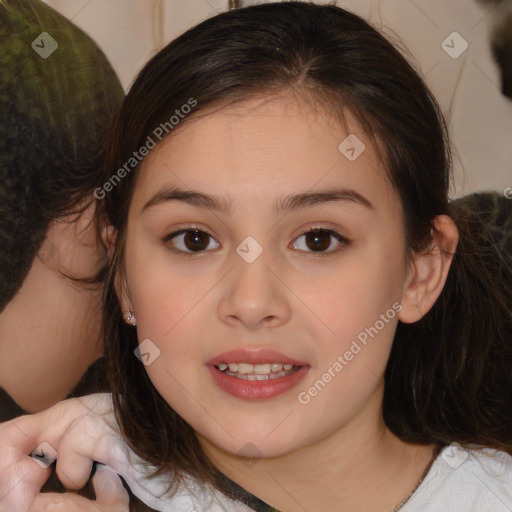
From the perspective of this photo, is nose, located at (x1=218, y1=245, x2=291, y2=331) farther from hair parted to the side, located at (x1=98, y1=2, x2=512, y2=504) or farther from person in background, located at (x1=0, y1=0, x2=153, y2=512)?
person in background, located at (x1=0, y1=0, x2=153, y2=512)

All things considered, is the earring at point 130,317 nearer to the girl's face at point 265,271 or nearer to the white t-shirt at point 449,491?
the girl's face at point 265,271

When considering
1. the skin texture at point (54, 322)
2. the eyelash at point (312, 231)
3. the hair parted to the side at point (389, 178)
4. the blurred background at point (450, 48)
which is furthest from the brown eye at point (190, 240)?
the blurred background at point (450, 48)

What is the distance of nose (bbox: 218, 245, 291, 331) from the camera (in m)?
1.19

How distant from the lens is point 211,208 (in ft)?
4.04

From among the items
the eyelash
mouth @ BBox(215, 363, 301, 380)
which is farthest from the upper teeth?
the eyelash

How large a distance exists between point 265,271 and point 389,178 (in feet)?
0.80

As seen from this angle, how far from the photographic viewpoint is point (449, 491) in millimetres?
1461

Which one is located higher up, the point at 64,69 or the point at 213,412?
the point at 64,69

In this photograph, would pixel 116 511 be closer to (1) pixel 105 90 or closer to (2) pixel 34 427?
(2) pixel 34 427

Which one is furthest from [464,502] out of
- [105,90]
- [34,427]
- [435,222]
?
[105,90]

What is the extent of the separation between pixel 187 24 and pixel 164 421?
28.8 inches

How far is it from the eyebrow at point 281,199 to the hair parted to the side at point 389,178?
0.10 m

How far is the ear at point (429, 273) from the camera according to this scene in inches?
55.3

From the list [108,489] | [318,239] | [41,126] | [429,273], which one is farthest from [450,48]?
[108,489]
